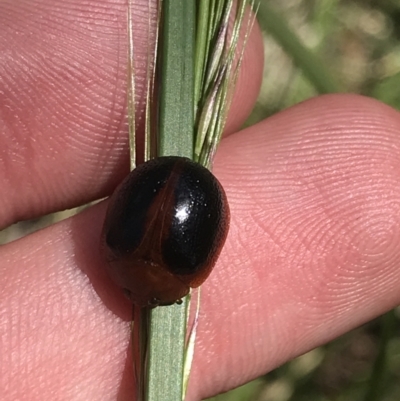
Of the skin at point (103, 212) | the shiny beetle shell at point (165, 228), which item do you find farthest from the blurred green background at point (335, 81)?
the shiny beetle shell at point (165, 228)

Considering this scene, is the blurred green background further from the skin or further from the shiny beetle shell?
the shiny beetle shell

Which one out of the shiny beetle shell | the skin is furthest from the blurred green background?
the shiny beetle shell

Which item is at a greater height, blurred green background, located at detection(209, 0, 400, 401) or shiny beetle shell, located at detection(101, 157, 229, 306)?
shiny beetle shell, located at detection(101, 157, 229, 306)

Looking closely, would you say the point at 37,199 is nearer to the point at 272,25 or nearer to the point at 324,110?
the point at 324,110

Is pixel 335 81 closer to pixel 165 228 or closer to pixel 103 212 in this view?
pixel 103 212

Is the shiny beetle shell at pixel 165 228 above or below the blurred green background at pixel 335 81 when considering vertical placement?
above

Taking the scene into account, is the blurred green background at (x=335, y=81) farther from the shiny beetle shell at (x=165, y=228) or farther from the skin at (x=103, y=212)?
the shiny beetle shell at (x=165, y=228)

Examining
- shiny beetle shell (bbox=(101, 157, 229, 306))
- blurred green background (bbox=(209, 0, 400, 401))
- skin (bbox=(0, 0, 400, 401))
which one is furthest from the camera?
blurred green background (bbox=(209, 0, 400, 401))
